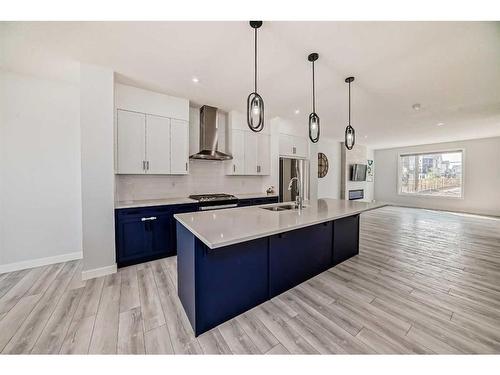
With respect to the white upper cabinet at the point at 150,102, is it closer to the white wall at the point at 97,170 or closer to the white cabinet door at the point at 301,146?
the white wall at the point at 97,170

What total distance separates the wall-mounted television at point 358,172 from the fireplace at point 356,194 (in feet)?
1.71

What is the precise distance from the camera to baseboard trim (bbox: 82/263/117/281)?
2428 mm

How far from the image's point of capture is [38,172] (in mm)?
2740

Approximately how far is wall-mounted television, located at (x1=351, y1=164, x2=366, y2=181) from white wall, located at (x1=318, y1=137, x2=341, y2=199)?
0.68 meters

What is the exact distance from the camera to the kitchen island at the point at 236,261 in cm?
150

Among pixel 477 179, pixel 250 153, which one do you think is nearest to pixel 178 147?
pixel 250 153

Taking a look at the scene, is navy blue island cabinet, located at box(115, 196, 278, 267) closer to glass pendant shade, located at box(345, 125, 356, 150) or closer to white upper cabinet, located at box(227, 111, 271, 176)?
white upper cabinet, located at box(227, 111, 271, 176)

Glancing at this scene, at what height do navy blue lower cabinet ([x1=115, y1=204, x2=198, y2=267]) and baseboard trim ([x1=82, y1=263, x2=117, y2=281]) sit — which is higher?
navy blue lower cabinet ([x1=115, y1=204, x2=198, y2=267])

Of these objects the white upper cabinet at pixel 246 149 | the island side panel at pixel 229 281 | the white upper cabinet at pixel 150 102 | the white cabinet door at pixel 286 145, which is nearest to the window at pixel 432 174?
the white cabinet door at pixel 286 145

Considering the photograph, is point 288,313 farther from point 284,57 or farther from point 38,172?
point 38,172

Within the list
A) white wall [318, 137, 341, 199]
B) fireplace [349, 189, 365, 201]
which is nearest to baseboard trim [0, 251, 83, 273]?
white wall [318, 137, 341, 199]

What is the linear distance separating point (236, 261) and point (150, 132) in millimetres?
2582

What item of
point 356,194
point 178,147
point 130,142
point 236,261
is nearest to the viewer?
point 236,261
